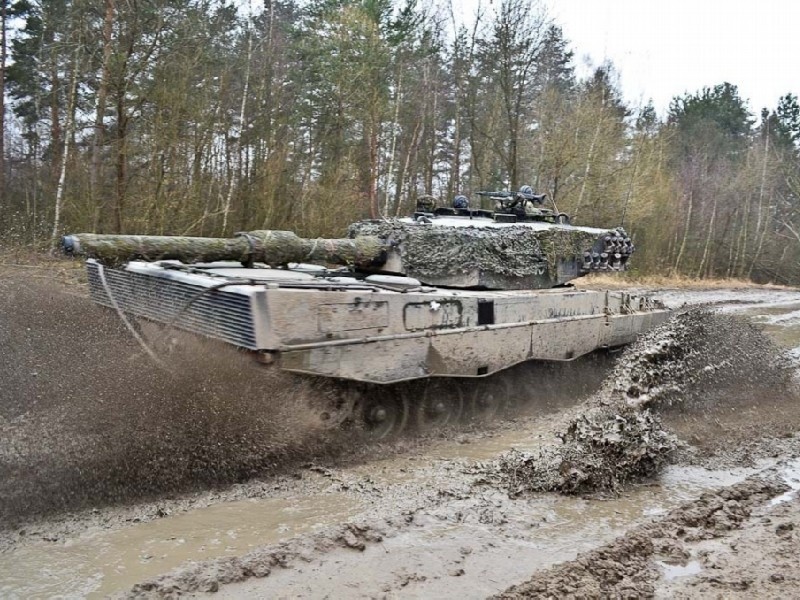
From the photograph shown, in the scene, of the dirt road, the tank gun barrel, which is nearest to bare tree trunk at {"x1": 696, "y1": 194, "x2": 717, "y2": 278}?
the dirt road

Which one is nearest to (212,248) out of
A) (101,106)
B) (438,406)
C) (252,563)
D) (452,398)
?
(438,406)

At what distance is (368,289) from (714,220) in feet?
110

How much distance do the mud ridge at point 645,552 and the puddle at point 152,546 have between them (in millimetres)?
1482

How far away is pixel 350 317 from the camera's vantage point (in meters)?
5.74

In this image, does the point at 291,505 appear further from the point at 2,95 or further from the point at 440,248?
the point at 2,95

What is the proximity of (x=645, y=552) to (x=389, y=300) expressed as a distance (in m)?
2.75

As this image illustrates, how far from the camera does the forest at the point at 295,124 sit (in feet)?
43.4

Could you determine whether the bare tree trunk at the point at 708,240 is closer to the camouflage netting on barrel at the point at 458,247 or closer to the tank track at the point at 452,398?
the tank track at the point at 452,398

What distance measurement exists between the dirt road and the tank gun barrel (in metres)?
0.81

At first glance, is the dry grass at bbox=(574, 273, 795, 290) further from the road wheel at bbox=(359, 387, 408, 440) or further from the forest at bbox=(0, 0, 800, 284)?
the road wheel at bbox=(359, 387, 408, 440)

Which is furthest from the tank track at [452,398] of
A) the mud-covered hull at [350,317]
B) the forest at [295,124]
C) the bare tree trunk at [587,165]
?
the bare tree trunk at [587,165]

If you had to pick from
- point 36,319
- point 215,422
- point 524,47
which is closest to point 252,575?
point 215,422

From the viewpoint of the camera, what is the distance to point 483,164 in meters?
24.4

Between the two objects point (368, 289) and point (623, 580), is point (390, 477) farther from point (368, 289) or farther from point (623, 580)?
point (623, 580)
